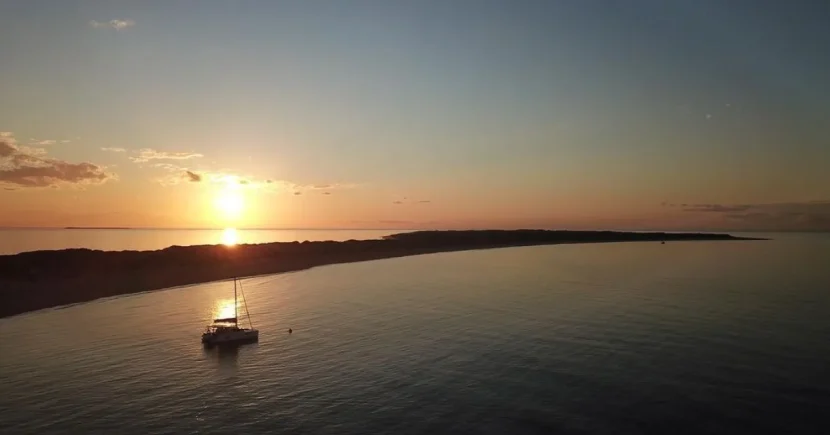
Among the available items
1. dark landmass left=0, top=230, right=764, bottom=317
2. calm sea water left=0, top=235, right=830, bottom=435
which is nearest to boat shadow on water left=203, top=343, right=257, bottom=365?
calm sea water left=0, top=235, right=830, bottom=435

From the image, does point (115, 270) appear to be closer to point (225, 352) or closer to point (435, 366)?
point (225, 352)

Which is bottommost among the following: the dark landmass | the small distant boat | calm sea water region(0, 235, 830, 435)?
calm sea water region(0, 235, 830, 435)

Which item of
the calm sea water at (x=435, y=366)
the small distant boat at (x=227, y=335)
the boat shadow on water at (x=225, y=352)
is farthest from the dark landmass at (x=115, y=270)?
the boat shadow on water at (x=225, y=352)

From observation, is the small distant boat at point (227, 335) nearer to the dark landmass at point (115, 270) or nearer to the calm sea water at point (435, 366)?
the calm sea water at point (435, 366)

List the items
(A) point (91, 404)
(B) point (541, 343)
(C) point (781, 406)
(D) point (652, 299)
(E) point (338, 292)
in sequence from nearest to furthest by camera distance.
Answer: (C) point (781, 406) < (A) point (91, 404) < (B) point (541, 343) < (D) point (652, 299) < (E) point (338, 292)

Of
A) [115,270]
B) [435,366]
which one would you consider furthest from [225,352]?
[115,270]

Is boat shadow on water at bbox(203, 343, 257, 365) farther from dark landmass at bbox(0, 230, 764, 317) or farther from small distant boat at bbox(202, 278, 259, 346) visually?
dark landmass at bbox(0, 230, 764, 317)

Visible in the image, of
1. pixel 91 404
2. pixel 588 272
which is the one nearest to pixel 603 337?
pixel 91 404

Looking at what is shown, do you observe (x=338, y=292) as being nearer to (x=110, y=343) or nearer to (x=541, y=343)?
(x=110, y=343)
